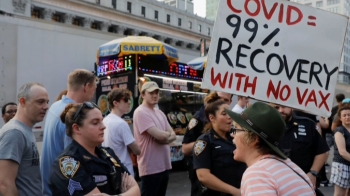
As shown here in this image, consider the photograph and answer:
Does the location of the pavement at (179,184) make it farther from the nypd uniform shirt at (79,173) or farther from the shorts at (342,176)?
the nypd uniform shirt at (79,173)

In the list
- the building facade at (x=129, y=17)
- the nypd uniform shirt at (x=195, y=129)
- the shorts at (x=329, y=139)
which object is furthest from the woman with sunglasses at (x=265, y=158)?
the building facade at (x=129, y=17)

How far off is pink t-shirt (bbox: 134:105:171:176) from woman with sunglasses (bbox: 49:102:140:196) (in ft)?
6.57

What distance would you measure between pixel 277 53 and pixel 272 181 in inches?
67.0

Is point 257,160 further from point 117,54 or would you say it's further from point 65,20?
point 65,20

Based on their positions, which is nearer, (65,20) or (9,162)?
(9,162)

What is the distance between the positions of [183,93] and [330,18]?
25.7ft

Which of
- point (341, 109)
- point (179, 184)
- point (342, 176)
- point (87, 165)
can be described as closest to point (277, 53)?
point (87, 165)

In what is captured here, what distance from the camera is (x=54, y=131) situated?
3.47m

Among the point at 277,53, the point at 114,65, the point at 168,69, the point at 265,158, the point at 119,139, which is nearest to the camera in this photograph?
the point at 265,158

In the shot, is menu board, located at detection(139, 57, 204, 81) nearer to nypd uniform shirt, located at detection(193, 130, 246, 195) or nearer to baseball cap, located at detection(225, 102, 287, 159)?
nypd uniform shirt, located at detection(193, 130, 246, 195)

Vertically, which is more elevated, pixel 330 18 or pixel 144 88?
pixel 330 18

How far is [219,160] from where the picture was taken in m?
3.51

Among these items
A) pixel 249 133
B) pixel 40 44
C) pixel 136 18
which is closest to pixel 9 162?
pixel 249 133

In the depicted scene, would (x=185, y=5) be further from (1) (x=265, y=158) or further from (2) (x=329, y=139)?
(1) (x=265, y=158)
